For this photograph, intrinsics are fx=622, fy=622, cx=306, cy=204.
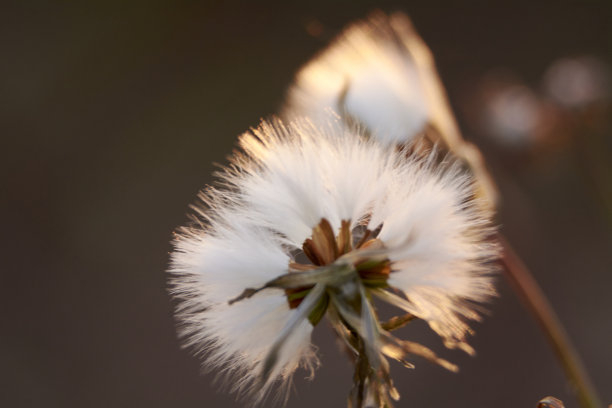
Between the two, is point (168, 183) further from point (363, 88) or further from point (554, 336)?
point (554, 336)

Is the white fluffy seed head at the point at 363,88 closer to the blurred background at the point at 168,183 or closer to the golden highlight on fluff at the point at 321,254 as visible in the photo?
the golden highlight on fluff at the point at 321,254

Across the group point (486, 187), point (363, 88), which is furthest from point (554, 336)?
point (363, 88)

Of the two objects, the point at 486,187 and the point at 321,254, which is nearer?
the point at 321,254

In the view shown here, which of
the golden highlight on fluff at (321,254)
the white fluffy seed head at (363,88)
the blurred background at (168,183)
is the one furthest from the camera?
the blurred background at (168,183)

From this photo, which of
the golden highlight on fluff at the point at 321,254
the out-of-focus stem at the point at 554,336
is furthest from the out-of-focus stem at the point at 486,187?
the golden highlight on fluff at the point at 321,254

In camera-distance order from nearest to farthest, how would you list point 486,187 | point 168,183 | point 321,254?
point 321,254 → point 486,187 → point 168,183

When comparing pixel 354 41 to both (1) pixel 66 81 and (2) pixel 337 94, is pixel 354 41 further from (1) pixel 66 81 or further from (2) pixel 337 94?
(1) pixel 66 81

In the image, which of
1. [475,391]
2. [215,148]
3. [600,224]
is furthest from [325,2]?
[475,391]
